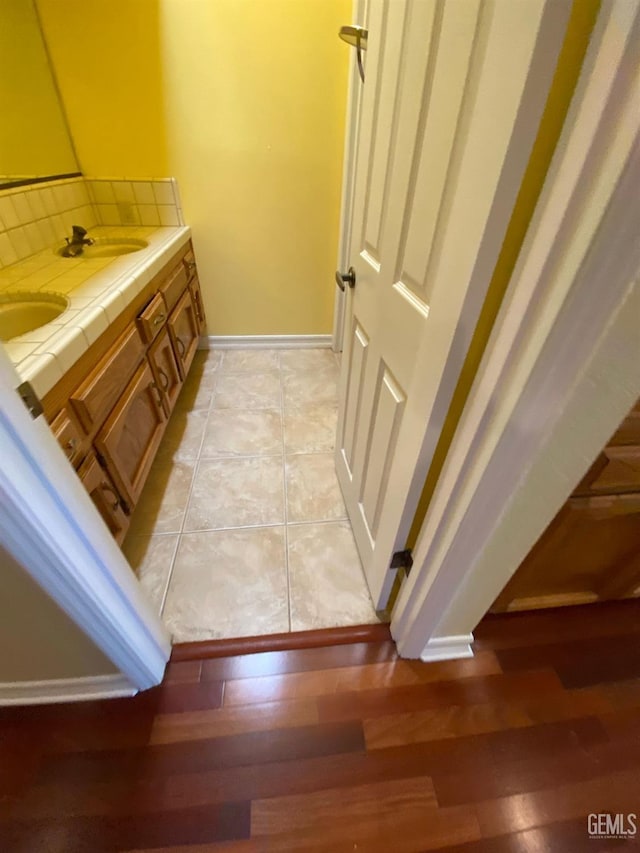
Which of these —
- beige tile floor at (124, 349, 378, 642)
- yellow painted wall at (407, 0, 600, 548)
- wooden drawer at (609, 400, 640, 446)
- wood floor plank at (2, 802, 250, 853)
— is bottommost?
wood floor plank at (2, 802, 250, 853)

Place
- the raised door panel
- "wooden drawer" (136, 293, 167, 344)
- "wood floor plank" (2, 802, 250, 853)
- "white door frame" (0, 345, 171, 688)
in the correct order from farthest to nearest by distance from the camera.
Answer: the raised door panel
"wooden drawer" (136, 293, 167, 344)
"wood floor plank" (2, 802, 250, 853)
"white door frame" (0, 345, 171, 688)

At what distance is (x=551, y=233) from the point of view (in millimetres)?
425

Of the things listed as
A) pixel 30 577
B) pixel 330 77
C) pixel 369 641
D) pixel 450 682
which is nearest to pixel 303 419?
pixel 369 641

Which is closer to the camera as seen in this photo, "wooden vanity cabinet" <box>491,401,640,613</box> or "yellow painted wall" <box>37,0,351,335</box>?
"wooden vanity cabinet" <box>491,401,640,613</box>

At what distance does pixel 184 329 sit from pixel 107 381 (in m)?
1.06

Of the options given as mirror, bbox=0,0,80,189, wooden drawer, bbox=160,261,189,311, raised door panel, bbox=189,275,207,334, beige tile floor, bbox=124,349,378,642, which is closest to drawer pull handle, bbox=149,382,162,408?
beige tile floor, bbox=124,349,378,642

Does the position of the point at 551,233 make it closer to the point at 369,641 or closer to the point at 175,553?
the point at 369,641

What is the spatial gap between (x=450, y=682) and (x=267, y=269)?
7.82 feet

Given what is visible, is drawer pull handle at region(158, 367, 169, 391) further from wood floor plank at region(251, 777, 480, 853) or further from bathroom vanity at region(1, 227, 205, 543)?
wood floor plank at region(251, 777, 480, 853)

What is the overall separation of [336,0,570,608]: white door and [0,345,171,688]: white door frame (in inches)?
26.0

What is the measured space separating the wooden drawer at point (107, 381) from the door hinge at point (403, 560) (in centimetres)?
94

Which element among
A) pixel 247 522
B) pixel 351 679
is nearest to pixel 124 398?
pixel 247 522

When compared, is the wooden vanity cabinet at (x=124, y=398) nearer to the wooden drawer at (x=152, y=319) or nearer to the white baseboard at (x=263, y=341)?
the wooden drawer at (x=152, y=319)

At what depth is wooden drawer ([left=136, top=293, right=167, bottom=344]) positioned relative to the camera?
139 cm
